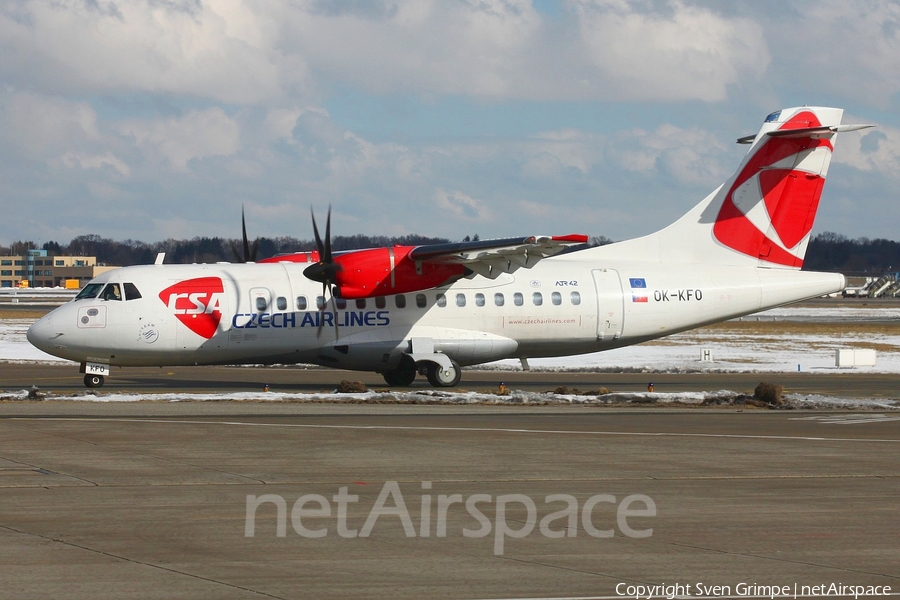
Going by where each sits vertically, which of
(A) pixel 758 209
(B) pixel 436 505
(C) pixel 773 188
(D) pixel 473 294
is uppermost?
(C) pixel 773 188

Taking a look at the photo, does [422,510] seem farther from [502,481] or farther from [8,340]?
[8,340]

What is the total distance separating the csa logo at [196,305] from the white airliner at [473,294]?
0.03m

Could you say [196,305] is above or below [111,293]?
below

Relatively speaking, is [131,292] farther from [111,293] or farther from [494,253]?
[494,253]

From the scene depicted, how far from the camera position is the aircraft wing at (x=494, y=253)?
1016 inches

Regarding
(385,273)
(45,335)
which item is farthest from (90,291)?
(385,273)

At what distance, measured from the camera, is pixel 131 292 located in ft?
87.5

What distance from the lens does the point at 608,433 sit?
57.2 ft

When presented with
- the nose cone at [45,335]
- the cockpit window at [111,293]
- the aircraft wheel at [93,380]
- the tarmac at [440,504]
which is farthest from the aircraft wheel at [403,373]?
the nose cone at [45,335]

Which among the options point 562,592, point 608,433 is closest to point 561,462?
point 608,433

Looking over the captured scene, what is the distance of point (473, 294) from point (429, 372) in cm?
254

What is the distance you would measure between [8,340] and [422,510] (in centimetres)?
4523

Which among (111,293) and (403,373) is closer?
(111,293)

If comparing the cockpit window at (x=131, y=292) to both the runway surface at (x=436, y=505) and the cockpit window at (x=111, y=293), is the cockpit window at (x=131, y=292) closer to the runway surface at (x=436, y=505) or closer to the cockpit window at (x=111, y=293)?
the cockpit window at (x=111, y=293)
